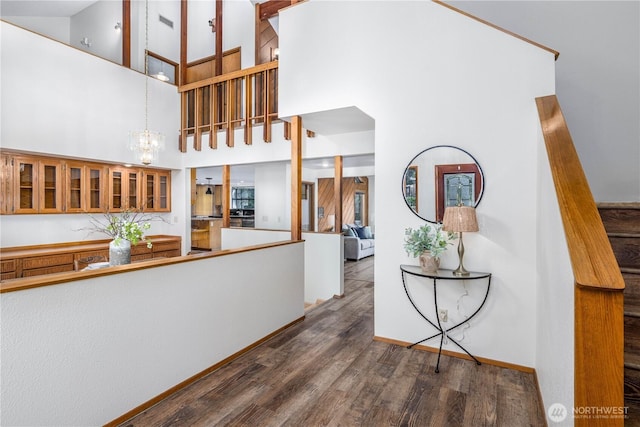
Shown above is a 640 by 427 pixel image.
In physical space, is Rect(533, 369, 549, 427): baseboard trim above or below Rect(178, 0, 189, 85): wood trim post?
below

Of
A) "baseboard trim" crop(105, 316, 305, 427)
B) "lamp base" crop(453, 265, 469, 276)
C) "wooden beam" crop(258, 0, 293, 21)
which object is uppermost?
"wooden beam" crop(258, 0, 293, 21)

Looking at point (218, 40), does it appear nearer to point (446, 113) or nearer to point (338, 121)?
point (338, 121)

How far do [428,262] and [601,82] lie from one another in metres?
2.51

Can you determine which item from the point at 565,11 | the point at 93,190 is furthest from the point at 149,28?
the point at 565,11

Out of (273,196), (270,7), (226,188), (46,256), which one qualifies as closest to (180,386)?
(46,256)

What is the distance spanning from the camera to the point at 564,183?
59.1 inches

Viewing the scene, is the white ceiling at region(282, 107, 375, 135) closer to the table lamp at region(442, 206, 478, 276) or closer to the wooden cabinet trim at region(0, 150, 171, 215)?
the table lamp at region(442, 206, 478, 276)

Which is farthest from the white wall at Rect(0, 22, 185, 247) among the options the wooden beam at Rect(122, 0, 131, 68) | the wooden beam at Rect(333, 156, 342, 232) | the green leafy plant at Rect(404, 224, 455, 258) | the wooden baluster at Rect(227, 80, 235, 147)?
the green leafy plant at Rect(404, 224, 455, 258)

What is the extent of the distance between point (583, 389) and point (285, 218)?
19.9ft

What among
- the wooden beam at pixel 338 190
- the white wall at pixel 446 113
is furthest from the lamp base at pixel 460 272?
the wooden beam at pixel 338 190

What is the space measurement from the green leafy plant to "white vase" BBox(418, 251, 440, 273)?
0.10 feet

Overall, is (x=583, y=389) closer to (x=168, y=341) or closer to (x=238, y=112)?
(x=168, y=341)

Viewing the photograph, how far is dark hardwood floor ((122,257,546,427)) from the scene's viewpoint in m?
1.98

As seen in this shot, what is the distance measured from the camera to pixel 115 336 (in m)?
1.89
